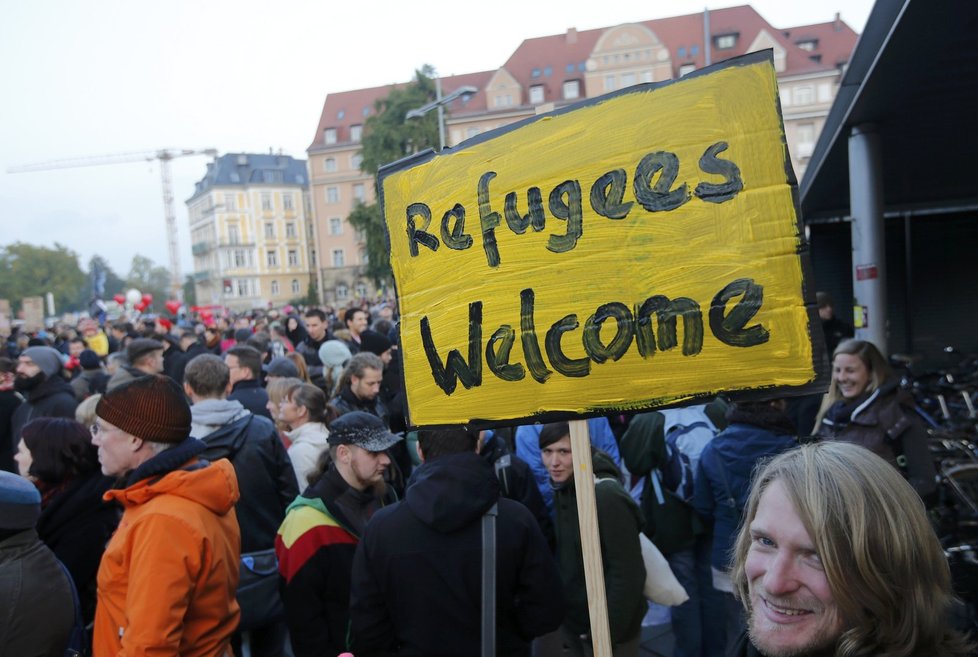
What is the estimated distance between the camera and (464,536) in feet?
7.88

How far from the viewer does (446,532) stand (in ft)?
7.82

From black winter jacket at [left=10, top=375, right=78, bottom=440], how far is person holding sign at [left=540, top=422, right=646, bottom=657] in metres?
4.06

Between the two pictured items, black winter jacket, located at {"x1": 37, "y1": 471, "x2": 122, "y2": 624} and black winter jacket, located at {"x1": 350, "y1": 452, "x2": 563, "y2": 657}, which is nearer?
black winter jacket, located at {"x1": 350, "y1": 452, "x2": 563, "y2": 657}

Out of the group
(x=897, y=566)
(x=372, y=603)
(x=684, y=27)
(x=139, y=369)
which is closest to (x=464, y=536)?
(x=372, y=603)

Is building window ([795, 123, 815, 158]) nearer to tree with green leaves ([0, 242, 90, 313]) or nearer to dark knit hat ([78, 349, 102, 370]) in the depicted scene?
dark knit hat ([78, 349, 102, 370])

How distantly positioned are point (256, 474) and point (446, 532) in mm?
1709

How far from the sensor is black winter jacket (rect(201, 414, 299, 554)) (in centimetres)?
367

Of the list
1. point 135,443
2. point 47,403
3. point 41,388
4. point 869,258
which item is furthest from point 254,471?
point 869,258

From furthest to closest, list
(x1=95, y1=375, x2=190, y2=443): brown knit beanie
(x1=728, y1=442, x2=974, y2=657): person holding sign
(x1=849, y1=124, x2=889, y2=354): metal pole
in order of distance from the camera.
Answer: (x1=849, y1=124, x2=889, y2=354): metal pole
(x1=95, y1=375, x2=190, y2=443): brown knit beanie
(x1=728, y1=442, x2=974, y2=657): person holding sign

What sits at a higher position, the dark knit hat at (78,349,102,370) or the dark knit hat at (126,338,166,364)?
the dark knit hat at (126,338,166,364)

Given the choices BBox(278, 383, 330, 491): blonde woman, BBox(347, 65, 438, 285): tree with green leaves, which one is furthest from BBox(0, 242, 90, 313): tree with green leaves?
BBox(278, 383, 330, 491): blonde woman

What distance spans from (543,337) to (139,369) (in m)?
4.77

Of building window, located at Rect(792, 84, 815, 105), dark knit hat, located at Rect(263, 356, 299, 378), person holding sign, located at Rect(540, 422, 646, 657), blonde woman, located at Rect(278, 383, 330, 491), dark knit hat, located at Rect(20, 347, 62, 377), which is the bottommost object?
person holding sign, located at Rect(540, 422, 646, 657)

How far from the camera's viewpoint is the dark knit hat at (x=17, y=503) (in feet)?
7.93
